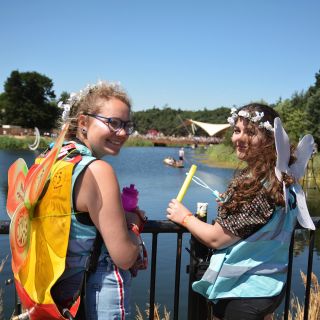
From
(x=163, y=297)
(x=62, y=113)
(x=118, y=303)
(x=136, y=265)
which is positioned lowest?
(x=163, y=297)

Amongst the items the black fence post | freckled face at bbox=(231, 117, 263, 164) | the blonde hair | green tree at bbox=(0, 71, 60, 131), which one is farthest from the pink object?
green tree at bbox=(0, 71, 60, 131)

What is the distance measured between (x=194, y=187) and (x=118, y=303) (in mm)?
18887

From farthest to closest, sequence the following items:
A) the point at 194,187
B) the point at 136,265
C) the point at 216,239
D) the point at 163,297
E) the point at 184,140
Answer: the point at 184,140 → the point at 194,187 → the point at 163,297 → the point at 216,239 → the point at 136,265

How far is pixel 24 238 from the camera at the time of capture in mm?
1734

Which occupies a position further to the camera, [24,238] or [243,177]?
[243,177]

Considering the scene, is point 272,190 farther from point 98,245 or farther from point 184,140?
point 184,140

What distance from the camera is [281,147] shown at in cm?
202

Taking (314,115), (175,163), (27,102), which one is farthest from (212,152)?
(27,102)

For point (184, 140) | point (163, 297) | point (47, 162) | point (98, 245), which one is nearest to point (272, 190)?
point (98, 245)

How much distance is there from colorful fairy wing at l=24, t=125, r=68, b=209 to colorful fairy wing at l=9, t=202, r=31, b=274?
0.21 feet

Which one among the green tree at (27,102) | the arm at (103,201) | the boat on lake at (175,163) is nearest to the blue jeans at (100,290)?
the arm at (103,201)

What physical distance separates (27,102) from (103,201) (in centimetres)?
7271

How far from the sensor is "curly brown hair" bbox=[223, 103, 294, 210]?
6.43 feet

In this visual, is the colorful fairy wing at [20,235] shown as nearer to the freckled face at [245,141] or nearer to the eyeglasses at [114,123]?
the eyeglasses at [114,123]
